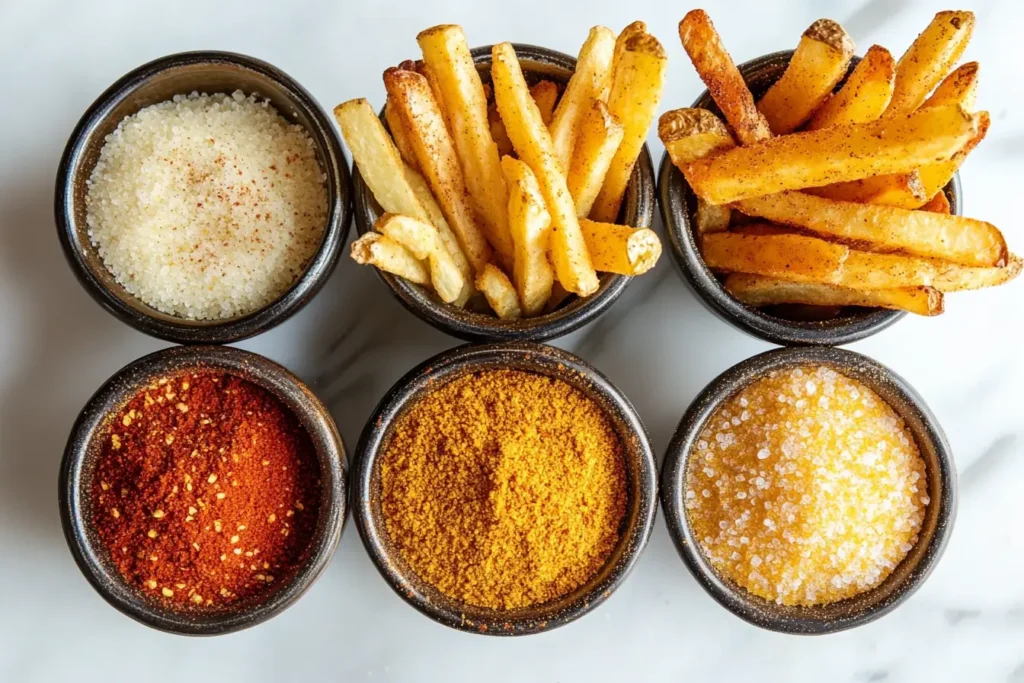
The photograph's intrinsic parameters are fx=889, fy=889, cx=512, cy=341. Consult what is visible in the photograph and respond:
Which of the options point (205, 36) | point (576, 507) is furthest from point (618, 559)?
point (205, 36)

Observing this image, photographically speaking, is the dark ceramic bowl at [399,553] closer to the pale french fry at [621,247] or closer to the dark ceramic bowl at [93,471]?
the dark ceramic bowl at [93,471]

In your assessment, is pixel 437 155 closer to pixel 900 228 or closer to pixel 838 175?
pixel 838 175

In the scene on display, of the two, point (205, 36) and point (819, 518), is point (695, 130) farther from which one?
point (205, 36)

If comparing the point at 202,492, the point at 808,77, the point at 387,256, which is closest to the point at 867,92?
the point at 808,77

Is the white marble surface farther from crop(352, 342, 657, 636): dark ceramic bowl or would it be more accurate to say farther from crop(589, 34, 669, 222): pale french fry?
crop(589, 34, 669, 222): pale french fry

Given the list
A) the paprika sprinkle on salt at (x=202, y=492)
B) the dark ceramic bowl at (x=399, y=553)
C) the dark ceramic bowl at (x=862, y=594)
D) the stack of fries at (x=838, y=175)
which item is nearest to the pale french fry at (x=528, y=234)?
the dark ceramic bowl at (x=399, y=553)


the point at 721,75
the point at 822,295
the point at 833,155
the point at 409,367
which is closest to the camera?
the point at 833,155

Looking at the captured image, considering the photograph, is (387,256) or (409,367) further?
(409,367)
